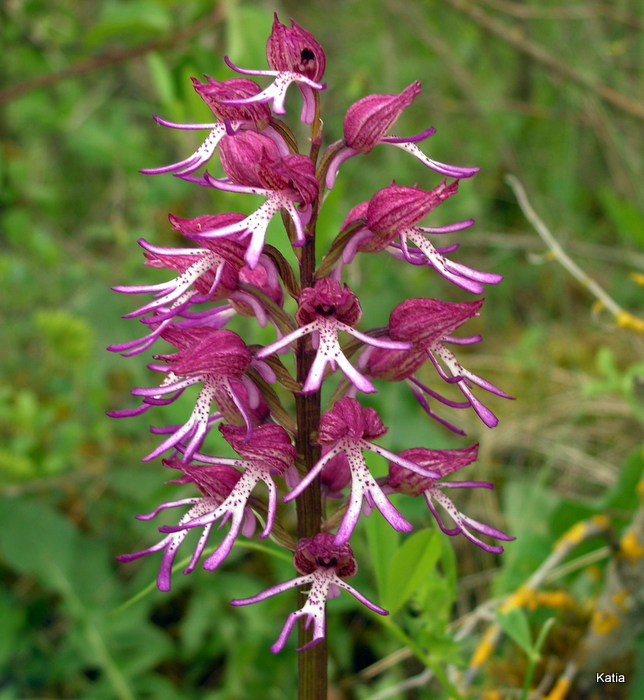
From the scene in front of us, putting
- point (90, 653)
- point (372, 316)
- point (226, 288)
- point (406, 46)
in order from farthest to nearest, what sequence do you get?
point (406, 46), point (372, 316), point (90, 653), point (226, 288)

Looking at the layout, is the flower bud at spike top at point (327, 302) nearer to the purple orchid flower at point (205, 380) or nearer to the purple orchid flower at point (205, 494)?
the purple orchid flower at point (205, 380)

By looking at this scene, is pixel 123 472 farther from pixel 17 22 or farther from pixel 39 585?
pixel 17 22

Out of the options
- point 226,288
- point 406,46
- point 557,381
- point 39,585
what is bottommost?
point 39,585

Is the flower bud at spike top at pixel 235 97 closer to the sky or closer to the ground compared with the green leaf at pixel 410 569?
closer to the sky

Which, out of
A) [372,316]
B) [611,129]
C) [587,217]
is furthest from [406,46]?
[372,316]

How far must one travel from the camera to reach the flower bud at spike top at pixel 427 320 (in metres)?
1.09

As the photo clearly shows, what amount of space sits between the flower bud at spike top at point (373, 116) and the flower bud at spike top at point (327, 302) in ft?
0.70

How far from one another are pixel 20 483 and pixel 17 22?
1.95 m

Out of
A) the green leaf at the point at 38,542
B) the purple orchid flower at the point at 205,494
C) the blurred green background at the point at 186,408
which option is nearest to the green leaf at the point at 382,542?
the blurred green background at the point at 186,408

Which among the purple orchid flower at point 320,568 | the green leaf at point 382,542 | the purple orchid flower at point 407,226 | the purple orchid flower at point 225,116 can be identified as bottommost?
the green leaf at point 382,542

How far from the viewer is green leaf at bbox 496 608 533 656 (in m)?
1.27

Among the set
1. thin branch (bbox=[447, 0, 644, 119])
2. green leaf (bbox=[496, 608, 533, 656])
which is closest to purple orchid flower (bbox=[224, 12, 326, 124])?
green leaf (bbox=[496, 608, 533, 656])

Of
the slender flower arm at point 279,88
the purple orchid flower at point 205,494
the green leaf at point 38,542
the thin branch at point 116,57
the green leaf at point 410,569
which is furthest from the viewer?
the thin branch at point 116,57

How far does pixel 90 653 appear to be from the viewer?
2.04 meters
